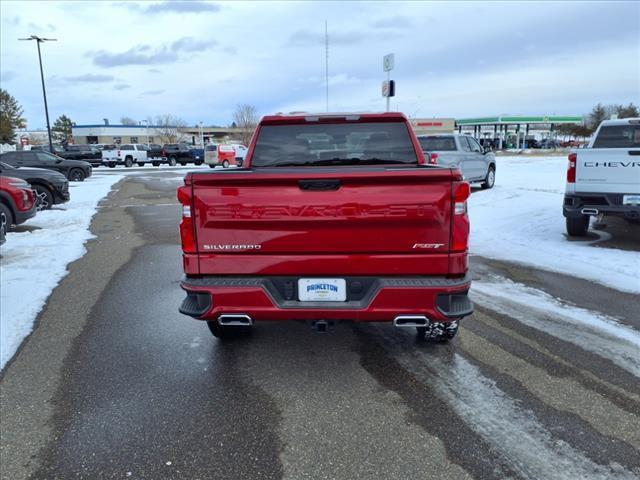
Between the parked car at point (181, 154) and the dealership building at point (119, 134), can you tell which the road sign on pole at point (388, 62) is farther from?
the dealership building at point (119, 134)

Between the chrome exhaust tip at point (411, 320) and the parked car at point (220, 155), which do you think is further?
the parked car at point (220, 155)

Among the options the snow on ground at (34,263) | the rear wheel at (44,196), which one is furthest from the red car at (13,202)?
the rear wheel at (44,196)

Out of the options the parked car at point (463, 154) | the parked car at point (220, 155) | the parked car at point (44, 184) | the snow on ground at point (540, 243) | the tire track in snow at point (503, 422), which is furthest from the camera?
the parked car at point (220, 155)

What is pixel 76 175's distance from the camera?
2442 cm

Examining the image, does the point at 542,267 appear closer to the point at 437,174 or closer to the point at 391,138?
the point at 391,138

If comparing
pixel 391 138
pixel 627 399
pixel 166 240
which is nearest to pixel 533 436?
pixel 627 399

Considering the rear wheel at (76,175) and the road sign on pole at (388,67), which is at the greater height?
the road sign on pole at (388,67)

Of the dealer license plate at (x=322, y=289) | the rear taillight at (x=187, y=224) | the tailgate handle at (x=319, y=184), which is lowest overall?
Answer: the dealer license plate at (x=322, y=289)

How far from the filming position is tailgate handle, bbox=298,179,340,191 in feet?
10.5

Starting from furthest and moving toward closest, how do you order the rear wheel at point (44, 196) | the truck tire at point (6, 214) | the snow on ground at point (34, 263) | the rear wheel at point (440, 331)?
the rear wheel at point (44, 196), the truck tire at point (6, 214), the snow on ground at point (34, 263), the rear wheel at point (440, 331)

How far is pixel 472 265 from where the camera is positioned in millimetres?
7145

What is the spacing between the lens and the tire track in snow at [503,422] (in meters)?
2.65

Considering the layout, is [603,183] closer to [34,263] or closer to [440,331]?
[440,331]

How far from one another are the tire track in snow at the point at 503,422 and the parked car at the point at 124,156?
41537mm
